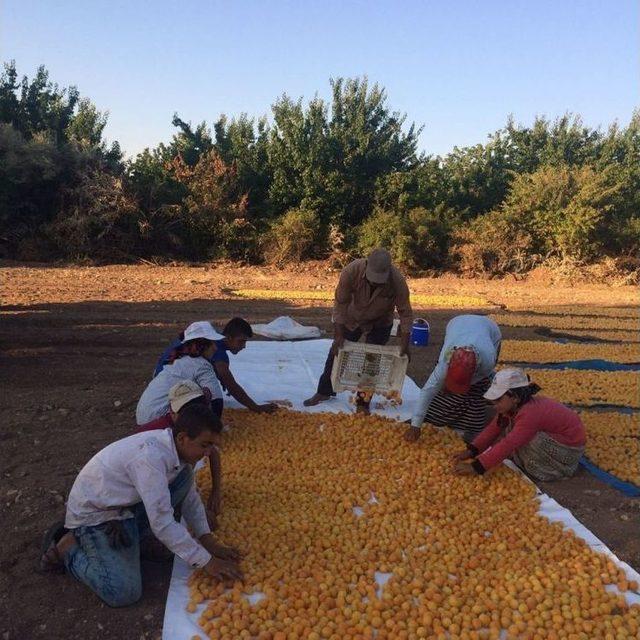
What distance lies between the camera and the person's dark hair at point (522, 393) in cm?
389

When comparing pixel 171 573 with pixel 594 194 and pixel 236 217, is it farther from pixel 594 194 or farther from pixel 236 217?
pixel 594 194

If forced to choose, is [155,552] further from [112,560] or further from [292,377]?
[292,377]

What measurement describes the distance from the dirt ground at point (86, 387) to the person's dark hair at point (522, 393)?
69 centimetres

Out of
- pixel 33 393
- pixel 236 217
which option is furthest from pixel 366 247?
pixel 33 393

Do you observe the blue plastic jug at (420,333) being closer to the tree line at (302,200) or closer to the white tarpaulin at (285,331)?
the white tarpaulin at (285,331)

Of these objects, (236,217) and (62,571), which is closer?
(62,571)

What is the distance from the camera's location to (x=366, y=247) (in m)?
18.7

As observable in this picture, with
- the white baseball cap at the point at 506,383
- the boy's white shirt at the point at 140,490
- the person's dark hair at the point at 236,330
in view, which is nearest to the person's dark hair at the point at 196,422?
the boy's white shirt at the point at 140,490

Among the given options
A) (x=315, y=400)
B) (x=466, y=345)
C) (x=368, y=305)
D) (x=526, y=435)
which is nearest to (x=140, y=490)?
(x=526, y=435)

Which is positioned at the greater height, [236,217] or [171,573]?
[236,217]

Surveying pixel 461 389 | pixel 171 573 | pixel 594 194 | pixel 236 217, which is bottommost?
pixel 171 573

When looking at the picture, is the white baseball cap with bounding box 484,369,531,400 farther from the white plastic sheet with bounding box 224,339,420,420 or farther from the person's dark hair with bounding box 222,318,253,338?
the person's dark hair with bounding box 222,318,253,338

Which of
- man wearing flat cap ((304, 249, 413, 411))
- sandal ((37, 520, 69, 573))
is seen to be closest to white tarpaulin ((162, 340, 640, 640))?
man wearing flat cap ((304, 249, 413, 411))

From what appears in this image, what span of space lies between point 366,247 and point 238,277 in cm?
476
